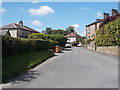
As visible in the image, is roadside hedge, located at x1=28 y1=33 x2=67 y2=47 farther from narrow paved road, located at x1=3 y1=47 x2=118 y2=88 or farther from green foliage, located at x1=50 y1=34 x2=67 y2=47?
narrow paved road, located at x1=3 y1=47 x2=118 y2=88

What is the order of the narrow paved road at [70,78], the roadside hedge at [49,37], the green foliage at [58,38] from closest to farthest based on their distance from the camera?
1. the narrow paved road at [70,78]
2. the roadside hedge at [49,37]
3. the green foliage at [58,38]

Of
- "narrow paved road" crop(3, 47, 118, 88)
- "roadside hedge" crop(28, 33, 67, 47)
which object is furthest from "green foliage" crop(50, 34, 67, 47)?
"narrow paved road" crop(3, 47, 118, 88)

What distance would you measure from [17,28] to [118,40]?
38.2 meters

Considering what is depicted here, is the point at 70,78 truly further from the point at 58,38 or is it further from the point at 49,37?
the point at 58,38

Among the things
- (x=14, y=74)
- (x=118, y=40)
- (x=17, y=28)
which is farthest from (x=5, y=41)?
(x=17, y=28)

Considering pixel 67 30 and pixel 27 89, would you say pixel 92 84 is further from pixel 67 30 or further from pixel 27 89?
pixel 67 30

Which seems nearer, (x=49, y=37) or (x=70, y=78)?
(x=70, y=78)

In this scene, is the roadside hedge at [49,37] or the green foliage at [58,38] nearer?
the roadside hedge at [49,37]

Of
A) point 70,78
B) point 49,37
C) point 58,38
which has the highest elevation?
point 49,37

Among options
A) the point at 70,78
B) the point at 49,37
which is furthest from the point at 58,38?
the point at 70,78

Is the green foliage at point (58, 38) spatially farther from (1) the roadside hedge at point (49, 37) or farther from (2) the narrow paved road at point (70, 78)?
(2) the narrow paved road at point (70, 78)

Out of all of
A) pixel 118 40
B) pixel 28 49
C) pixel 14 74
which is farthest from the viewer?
pixel 118 40

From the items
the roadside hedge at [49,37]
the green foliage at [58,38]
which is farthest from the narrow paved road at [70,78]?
the green foliage at [58,38]

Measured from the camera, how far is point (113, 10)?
43.3 meters
